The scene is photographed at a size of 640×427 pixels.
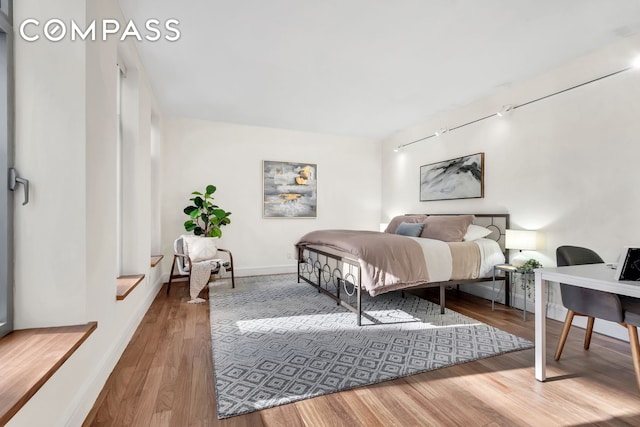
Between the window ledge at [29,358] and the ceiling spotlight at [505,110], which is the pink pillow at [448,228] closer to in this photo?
the ceiling spotlight at [505,110]

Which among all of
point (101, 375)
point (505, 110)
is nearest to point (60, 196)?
point (101, 375)

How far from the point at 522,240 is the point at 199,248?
3871mm

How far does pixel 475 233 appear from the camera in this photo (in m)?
3.71

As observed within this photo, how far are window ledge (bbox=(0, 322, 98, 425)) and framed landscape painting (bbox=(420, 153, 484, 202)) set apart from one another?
14.0 feet

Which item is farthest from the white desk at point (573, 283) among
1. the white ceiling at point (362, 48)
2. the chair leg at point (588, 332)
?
the white ceiling at point (362, 48)

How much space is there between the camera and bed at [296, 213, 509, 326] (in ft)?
9.30

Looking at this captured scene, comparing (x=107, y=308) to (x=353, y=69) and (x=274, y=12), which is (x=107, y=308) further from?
(x=353, y=69)

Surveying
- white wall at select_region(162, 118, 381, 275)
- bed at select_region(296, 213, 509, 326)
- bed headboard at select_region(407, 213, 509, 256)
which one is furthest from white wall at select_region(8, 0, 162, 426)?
bed headboard at select_region(407, 213, 509, 256)

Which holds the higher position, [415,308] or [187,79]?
[187,79]

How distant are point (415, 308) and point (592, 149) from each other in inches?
92.2

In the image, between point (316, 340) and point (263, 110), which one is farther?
point (263, 110)

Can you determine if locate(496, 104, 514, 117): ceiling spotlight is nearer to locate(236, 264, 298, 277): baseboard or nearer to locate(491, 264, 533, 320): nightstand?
locate(491, 264, 533, 320): nightstand

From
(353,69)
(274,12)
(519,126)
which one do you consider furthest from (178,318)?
(519,126)

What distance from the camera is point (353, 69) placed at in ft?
10.6
